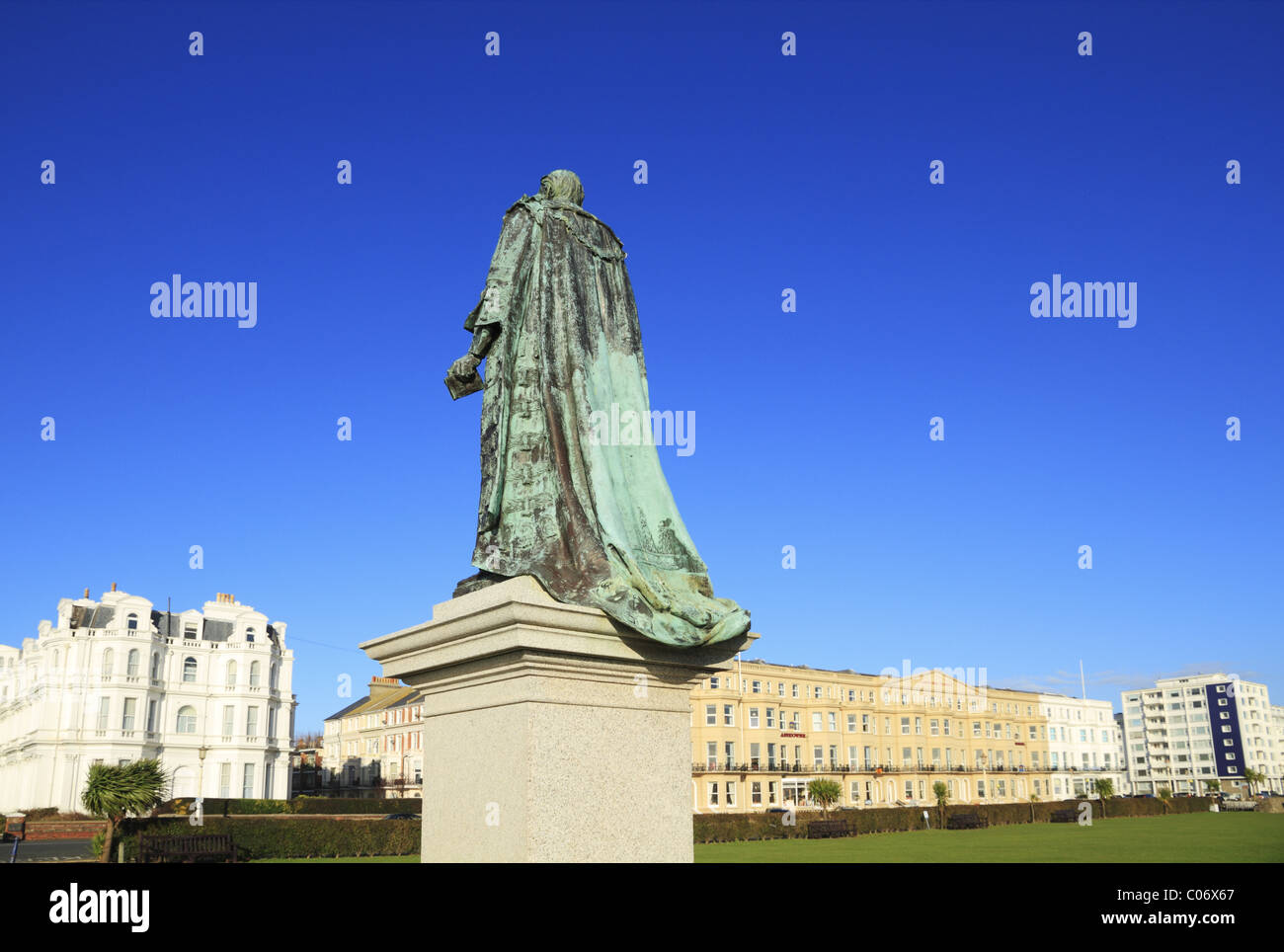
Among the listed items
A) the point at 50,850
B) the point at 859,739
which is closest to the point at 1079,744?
the point at 859,739

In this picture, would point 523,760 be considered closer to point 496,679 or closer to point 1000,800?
point 496,679

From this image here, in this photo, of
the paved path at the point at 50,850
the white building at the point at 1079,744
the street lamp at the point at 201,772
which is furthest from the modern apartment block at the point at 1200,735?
the paved path at the point at 50,850

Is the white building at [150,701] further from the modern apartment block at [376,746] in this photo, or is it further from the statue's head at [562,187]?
the statue's head at [562,187]

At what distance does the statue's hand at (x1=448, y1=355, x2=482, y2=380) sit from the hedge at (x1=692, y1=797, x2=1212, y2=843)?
3937cm

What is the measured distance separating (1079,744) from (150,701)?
98.6 m

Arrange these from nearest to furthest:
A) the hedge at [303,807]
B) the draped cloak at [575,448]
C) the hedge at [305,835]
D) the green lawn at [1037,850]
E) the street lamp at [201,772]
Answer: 1. the draped cloak at [575,448]
2. the green lawn at [1037,850]
3. the hedge at [305,835]
4. the hedge at [303,807]
5. the street lamp at [201,772]

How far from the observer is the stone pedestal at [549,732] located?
17.5ft

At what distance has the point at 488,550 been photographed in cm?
629

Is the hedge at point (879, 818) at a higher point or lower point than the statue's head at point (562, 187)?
lower

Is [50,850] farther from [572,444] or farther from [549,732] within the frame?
[549,732]

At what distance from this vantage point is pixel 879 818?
191 ft

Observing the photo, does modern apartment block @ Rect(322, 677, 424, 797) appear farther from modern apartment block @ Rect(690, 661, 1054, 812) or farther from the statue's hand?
the statue's hand

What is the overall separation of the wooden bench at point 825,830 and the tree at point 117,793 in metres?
31.5
